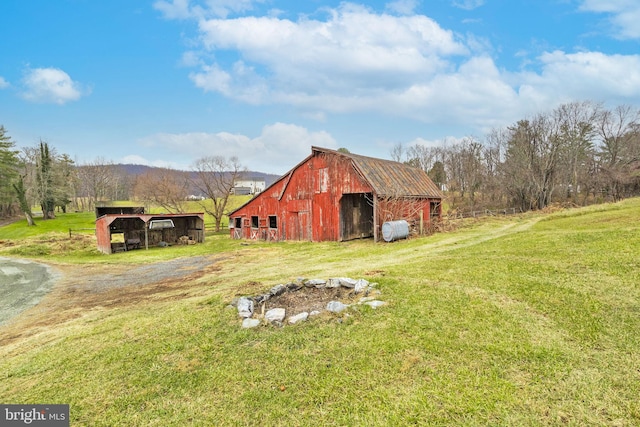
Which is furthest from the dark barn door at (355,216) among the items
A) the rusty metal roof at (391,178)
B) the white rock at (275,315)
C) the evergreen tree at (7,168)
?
the evergreen tree at (7,168)

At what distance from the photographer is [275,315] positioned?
22.1 feet

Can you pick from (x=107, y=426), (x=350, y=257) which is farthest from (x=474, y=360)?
(x=350, y=257)

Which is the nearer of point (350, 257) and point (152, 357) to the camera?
point (152, 357)

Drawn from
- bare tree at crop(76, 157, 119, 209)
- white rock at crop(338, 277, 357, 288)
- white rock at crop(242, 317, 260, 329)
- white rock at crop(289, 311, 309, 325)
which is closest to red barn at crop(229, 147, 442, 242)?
white rock at crop(338, 277, 357, 288)

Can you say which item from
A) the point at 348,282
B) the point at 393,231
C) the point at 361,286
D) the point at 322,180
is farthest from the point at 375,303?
the point at 322,180

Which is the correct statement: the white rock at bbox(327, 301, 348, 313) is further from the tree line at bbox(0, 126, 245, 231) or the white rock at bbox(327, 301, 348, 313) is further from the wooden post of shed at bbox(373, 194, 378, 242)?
the tree line at bbox(0, 126, 245, 231)

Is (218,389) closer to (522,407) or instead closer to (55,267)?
(522,407)

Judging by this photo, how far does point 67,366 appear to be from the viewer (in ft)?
18.3

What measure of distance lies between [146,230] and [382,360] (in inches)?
1049

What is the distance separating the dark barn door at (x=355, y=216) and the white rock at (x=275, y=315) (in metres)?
15.8

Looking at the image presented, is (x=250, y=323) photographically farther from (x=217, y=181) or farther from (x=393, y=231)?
(x=217, y=181)

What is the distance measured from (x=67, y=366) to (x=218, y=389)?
128 inches

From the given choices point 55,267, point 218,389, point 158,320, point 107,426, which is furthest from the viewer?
point 55,267

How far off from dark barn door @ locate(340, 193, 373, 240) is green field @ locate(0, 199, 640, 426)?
46.5 ft
